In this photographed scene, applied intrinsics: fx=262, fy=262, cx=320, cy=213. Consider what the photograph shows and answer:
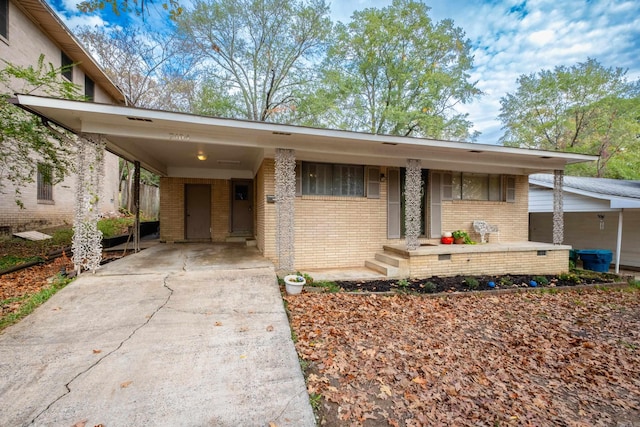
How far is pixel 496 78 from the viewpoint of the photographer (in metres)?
14.4

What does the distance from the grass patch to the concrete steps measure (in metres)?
5.98

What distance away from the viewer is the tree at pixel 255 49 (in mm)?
13922

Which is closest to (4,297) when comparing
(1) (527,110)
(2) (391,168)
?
(2) (391,168)

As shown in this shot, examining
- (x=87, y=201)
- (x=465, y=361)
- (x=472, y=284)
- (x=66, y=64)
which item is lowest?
(x=465, y=361)

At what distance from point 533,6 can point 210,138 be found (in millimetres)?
11540

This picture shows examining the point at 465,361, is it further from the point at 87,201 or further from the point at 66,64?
the point at 66,64

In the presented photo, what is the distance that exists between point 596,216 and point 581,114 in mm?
10074

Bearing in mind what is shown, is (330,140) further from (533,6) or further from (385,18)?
(385,18)

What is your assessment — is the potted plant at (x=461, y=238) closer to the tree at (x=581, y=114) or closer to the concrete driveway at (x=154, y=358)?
the concrete driveway at (x=154, y=358)

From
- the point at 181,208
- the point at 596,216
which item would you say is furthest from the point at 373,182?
the point at 596,216

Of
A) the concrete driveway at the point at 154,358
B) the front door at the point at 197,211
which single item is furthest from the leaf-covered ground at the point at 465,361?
the front door at the point at 197,211

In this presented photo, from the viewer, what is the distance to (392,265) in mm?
6293

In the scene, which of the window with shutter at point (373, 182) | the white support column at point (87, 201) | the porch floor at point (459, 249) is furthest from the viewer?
the window with shutter at point (373, 182)

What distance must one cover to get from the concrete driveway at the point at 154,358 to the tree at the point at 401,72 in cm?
1268
